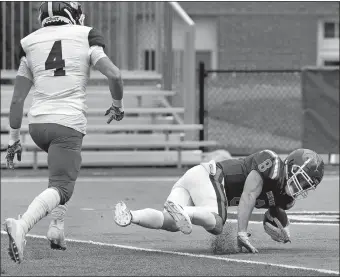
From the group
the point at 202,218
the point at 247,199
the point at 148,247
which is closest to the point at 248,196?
the point at 247,199

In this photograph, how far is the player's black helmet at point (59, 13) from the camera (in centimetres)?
636

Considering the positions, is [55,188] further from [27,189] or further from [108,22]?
[108,22]

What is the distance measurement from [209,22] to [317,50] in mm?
4257

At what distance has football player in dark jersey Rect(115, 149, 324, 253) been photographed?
6.77 meters

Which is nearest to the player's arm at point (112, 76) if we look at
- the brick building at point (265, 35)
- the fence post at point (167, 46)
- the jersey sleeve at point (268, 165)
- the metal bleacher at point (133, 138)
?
the jersey sleeve at point (268, 165)

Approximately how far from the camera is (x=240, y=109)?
32812mm

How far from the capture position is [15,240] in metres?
6.15

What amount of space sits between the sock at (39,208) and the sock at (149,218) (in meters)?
0.51

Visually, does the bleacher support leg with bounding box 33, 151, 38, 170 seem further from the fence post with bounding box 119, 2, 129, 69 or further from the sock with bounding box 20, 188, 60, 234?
the sock with bounding box 20, 188, 60, 234

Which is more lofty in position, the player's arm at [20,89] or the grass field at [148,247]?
the player's arm at [20,89]

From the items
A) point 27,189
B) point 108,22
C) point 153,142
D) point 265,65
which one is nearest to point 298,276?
point 153,142

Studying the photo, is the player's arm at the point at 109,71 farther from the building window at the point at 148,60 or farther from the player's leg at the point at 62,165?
the building window at the point at 148,60

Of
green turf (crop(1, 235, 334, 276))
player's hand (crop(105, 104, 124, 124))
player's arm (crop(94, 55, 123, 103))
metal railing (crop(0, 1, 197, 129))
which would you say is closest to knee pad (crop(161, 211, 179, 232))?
player's hand (crop(105, 104, 124, 124))

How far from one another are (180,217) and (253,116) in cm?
2728
